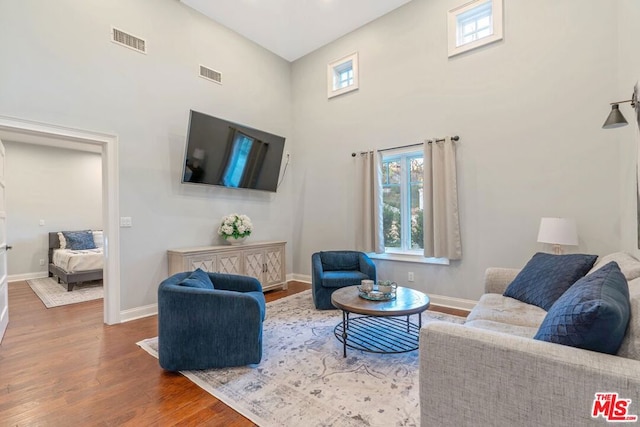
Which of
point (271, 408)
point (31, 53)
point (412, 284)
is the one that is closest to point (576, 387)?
point (271, 408)

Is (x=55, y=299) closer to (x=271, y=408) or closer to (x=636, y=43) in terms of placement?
(x=271, y=408)

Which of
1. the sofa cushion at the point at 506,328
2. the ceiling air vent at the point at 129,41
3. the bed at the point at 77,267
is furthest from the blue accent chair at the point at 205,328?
the bed at the point at 77,267

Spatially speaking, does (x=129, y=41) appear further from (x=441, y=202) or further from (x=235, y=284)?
(x=441, y=202)

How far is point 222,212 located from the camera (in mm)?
4809

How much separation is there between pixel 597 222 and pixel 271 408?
3.60 meters

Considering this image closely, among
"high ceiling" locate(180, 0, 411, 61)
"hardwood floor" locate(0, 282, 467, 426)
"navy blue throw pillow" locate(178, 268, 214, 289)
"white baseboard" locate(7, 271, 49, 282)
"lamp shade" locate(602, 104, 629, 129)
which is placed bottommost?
"hardwood floor" locate(0, 282, 467, 426)

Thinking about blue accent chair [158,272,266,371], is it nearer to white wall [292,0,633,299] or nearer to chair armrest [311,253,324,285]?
chair armrest [311,253,324,285]

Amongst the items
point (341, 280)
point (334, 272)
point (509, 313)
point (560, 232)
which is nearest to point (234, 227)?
point (334, 272)

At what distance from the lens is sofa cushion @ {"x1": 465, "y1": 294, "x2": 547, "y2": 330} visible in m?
2.09

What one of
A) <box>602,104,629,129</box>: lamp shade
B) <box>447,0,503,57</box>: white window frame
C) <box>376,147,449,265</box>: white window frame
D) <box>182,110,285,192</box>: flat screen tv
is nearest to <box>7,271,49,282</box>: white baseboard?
<box>182,110,285,192</box>: flat screen tv

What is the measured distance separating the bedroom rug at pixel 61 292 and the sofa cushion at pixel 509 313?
5.29 m

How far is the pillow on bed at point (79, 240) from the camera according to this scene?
20.6 feet

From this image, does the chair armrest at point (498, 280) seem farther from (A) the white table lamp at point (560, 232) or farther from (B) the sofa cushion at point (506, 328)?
(B) the sofa cushion at point (506, 328)

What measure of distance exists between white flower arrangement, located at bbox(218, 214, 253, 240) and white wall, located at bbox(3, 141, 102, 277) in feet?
14.7
